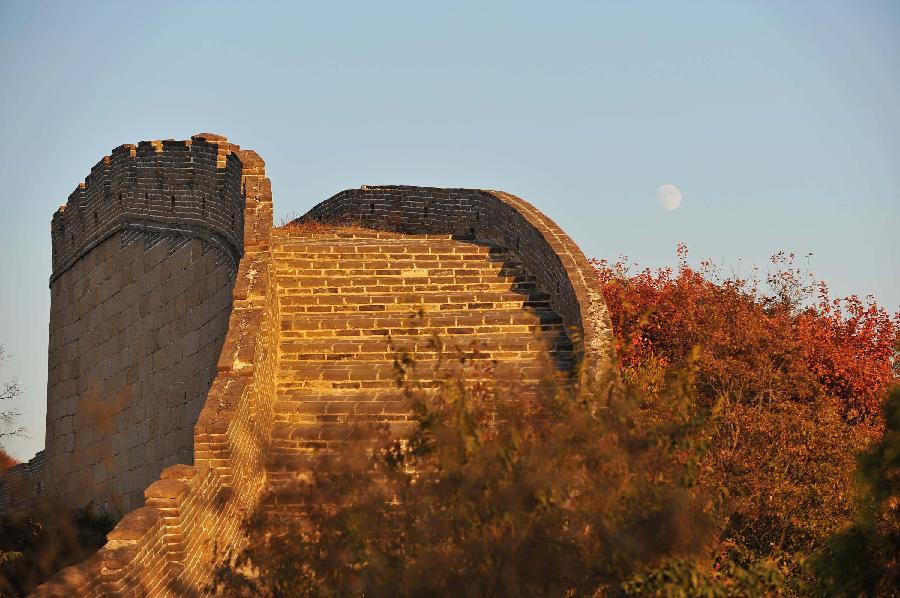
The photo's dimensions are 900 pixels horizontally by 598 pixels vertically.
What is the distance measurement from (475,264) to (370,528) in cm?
789

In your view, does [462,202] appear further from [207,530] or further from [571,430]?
[571,430]

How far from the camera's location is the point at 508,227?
14625 millimetres

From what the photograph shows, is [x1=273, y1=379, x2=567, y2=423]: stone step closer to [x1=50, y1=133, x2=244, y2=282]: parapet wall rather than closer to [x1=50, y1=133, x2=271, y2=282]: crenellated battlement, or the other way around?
[x1=50, y1=133, x2=271, y2=282]: crenellated battlement

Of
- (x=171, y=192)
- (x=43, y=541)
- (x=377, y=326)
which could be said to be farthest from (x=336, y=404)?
(x=171, y=192)

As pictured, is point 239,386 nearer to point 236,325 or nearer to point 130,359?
point 236,325

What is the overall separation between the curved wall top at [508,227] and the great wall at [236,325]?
30mm

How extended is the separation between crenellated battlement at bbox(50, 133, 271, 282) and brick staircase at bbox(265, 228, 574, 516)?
0.84 meters

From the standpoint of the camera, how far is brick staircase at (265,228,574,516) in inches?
448

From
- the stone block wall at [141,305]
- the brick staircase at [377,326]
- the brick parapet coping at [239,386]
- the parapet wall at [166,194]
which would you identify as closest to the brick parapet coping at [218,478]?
the brick parapet coping at [239,386]

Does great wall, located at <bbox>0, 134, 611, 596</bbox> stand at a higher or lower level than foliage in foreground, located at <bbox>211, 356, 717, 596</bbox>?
higher

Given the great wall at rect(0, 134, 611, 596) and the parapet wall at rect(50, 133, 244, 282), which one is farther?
the parapet wall at rect(50, 133, 244, 282)

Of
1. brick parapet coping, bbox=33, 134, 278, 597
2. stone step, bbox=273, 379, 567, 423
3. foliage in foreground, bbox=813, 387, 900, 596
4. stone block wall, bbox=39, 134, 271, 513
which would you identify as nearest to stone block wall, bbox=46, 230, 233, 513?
stone block wall, bbox=39, 134, 271, 513

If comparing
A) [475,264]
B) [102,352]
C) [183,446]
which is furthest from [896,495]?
[102,352]

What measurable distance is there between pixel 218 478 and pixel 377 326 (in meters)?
3.03
